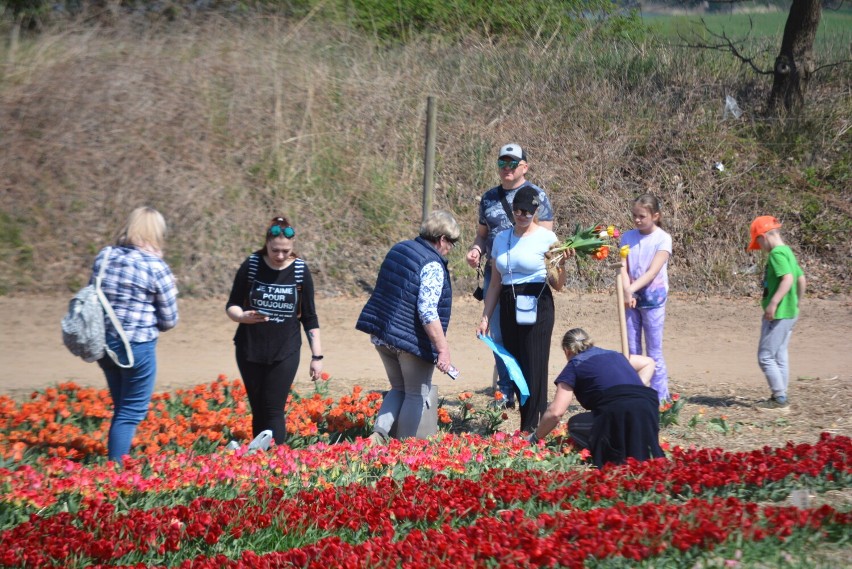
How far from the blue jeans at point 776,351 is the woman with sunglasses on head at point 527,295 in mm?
1846

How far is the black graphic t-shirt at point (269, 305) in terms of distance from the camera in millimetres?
5902

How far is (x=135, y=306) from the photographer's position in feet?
18.0

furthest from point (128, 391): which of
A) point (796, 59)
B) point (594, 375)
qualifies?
point (796, 59)

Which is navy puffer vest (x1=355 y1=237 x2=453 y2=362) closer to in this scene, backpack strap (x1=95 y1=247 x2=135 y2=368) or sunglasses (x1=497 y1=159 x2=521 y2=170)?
sunglasses (x1=497 y1=159 x2=521 y2=170)

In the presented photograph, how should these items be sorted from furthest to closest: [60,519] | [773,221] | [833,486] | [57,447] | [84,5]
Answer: [84,5] → [773,221] → [57,447] → [833,486] → [60,519]

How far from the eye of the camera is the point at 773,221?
23.7 feet

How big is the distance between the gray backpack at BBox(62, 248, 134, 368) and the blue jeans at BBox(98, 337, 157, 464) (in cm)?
11

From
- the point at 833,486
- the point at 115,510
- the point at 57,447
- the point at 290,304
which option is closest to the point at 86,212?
the point at 57,447

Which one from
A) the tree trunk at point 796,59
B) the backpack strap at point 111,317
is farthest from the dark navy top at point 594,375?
the tree trunk at point 796,59

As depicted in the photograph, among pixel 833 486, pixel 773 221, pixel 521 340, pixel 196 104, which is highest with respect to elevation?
pixel 196 104

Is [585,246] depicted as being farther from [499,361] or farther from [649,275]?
[499,361]

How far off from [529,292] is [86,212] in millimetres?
8513

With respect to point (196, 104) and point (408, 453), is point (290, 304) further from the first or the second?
point (196, 104)

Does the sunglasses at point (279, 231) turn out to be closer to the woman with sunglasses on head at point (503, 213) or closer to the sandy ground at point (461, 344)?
the woman with sunglasses on head at point (503, 213)
